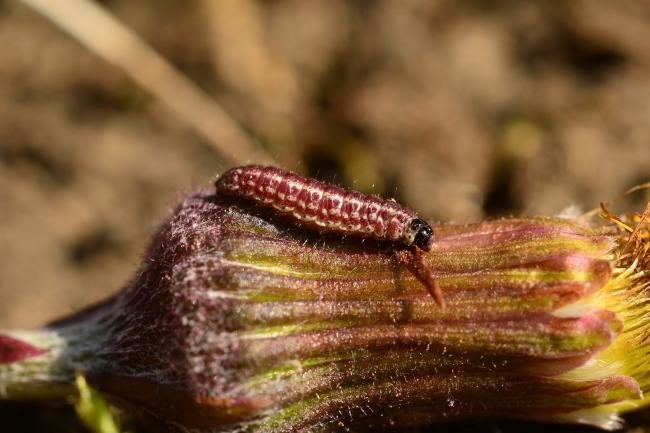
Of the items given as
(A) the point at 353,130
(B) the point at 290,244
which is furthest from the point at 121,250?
(B) the point at 290,244

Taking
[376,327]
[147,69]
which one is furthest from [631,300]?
[147,69]

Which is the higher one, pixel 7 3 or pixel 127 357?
pixel 7 3

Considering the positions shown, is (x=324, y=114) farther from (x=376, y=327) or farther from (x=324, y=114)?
(x=376, y=327)

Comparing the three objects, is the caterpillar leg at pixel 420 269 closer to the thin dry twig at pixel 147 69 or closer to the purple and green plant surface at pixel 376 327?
the purple and green plant surface at pixel 376 327

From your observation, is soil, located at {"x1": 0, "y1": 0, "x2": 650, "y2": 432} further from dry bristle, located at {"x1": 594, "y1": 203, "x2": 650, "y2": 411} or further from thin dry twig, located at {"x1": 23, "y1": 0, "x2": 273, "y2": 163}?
dry bristle, located at {"x1": 594, "y1": 203, "x2": 650, "y2": 411}

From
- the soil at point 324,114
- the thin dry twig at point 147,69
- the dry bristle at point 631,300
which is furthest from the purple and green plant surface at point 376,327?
the thin dry twig at point 147,69

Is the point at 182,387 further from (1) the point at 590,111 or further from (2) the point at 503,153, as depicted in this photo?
(1) the point at 590,111

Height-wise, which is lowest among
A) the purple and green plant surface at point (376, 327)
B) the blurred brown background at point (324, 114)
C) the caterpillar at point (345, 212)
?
the purple and green plant surface at point (376, 327)
